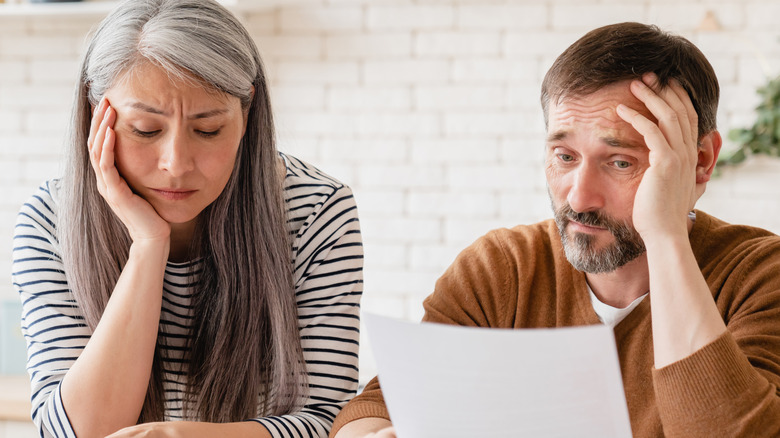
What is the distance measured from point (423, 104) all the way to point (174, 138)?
4.98 ft

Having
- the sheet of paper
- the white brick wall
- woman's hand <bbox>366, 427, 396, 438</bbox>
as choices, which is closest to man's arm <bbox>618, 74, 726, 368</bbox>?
the sheet of paper

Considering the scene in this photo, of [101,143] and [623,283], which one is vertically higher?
[101,143]

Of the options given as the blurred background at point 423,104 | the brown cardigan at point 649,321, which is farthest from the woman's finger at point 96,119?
the blurred background at point 423,104

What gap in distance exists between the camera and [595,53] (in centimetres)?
131

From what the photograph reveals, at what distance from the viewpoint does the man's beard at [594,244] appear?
1.30 meters

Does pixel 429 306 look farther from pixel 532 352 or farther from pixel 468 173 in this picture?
pixel 468 173

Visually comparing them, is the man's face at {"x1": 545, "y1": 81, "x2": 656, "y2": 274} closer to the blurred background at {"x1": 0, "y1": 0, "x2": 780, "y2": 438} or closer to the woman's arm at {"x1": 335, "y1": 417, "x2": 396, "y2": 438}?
the woman's arm at {"x1": 335, "y1": 417, "x2": 396, "y2": 438}

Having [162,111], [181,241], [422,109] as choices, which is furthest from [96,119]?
[422,109]

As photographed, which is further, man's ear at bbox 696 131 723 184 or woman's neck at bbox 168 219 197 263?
woman's neck at bbox 168 219 197 263

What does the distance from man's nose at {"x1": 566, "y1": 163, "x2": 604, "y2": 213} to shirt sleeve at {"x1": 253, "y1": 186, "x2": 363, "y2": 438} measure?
410 millimetres

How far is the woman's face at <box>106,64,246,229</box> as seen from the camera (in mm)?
1284

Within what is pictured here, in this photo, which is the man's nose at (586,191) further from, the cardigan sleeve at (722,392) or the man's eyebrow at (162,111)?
the man's eyebrow at (162,111)

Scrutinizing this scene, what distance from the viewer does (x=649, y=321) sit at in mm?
1352

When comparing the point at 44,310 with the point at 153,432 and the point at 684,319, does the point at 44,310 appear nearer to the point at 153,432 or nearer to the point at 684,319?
the point at 153,432
